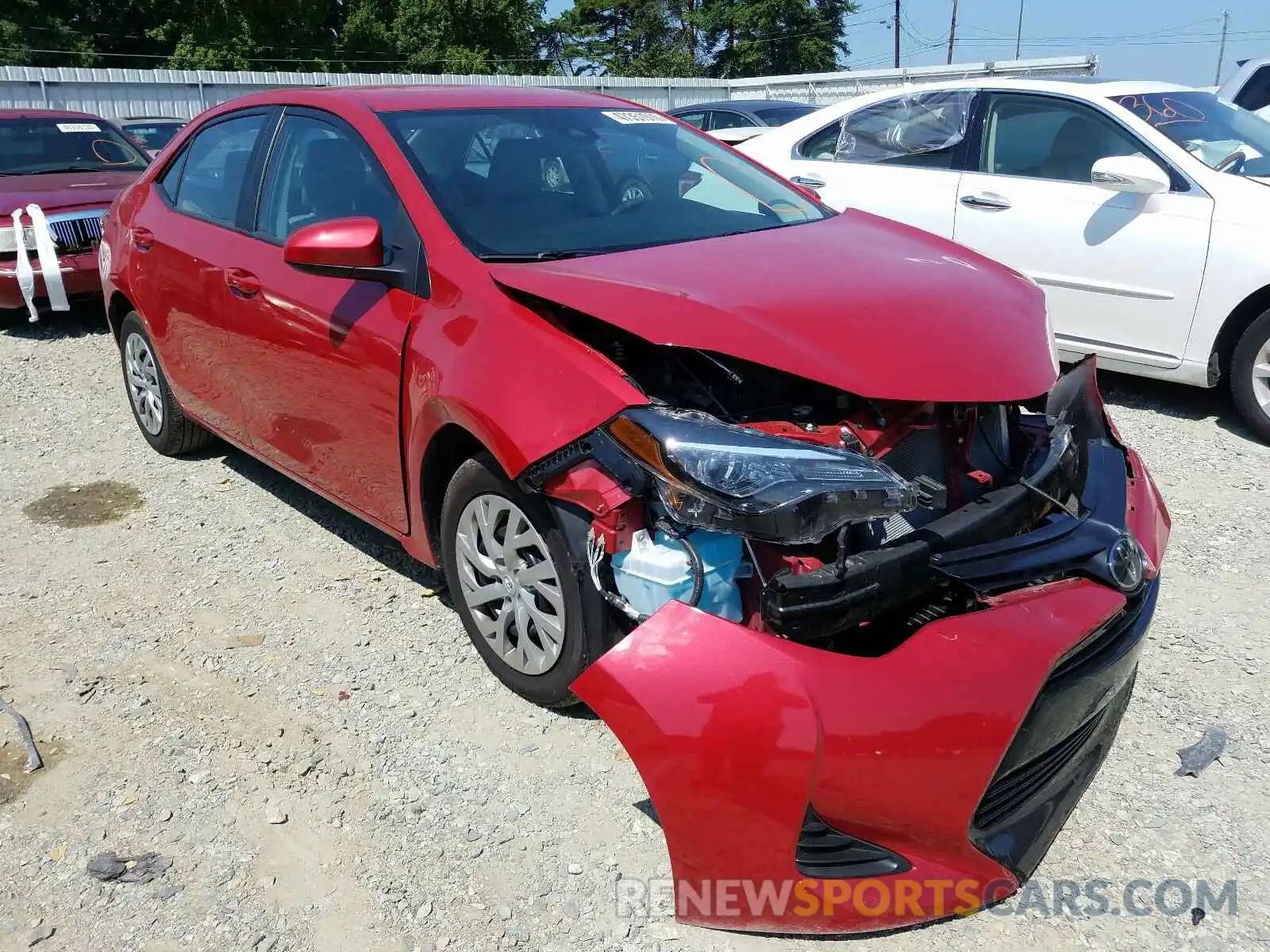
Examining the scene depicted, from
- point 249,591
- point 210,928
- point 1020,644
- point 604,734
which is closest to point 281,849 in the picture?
point 210,928

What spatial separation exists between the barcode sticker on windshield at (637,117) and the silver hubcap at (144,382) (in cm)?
243

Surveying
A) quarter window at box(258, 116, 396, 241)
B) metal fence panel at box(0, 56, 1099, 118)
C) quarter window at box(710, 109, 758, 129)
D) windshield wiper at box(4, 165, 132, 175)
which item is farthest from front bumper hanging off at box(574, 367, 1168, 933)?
metal fence panel at box(0, 56, 1099, 118)

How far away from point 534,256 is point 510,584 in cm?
89

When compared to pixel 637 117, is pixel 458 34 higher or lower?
higher

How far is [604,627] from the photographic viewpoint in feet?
8.14

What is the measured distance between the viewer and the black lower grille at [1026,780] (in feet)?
6.78

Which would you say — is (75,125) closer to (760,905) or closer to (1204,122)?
(1204,122)

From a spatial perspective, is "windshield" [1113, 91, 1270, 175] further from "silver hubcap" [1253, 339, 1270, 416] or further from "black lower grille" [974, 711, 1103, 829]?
"black lower grille" [974, 711, 1103, 829]

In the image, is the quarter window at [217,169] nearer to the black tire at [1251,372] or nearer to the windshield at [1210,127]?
the windshield at [1210,127]

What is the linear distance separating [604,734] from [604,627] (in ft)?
1.57

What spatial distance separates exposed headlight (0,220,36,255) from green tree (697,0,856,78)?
153ft

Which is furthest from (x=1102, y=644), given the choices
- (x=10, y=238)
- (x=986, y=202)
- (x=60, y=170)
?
(x=60, y=170)

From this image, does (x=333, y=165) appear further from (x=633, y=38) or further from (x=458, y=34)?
(x=633, y=38)

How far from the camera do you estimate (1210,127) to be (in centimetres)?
534
